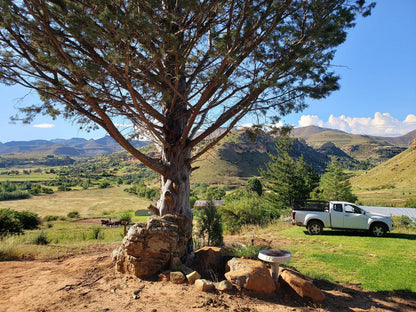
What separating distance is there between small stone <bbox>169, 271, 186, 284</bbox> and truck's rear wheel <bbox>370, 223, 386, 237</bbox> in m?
10.3

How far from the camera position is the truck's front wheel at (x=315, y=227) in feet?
38.5

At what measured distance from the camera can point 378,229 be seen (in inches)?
432

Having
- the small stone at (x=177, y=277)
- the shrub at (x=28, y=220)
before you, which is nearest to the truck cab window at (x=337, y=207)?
the small stone at (x=177, y=277)

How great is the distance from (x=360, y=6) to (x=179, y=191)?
5.58 m

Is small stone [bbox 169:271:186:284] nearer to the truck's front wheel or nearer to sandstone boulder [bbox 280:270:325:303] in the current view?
sandstone boulder [bbox 280:270:325:303]

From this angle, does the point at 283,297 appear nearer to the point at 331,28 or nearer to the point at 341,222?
the point at 331,28

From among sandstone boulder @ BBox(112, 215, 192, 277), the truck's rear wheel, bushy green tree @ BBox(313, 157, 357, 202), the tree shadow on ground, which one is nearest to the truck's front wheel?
the truck's rear wheel

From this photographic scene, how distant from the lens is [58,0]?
473 cm

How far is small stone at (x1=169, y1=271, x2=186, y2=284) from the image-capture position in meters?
4.55

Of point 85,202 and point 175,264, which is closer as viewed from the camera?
point 175,264

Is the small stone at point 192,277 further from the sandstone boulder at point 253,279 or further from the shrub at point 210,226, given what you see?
the shrub at point 210,226

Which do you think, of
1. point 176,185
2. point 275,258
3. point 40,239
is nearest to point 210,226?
point 176,185

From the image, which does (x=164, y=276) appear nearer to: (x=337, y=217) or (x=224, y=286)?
(x=224, y=286)

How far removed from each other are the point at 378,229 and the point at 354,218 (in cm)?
101
